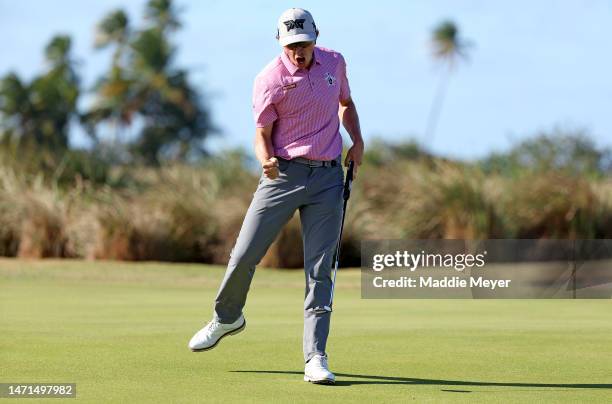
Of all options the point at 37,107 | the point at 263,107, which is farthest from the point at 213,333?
the point at 37,107

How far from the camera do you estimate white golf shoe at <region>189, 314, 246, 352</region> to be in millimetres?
8562

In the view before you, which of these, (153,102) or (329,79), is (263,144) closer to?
(329,79)

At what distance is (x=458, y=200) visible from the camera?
24516 millimetres

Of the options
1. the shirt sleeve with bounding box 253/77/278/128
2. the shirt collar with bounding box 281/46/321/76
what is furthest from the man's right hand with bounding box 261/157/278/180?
the shirt collar with bounding box 281/46/321/76

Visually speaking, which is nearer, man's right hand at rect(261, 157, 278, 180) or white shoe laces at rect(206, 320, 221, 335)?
man's right hand at rect(261, 157, 278, 180)

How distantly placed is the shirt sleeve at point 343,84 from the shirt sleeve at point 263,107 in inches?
19.9

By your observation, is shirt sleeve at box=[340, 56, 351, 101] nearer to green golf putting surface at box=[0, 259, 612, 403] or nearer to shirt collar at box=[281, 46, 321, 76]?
shirt collar at box=[281, 46, 321, 76]

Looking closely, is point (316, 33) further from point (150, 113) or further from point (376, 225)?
point (150, 113)

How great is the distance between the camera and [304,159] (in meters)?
8.09

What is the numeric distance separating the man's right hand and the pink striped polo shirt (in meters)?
0.15

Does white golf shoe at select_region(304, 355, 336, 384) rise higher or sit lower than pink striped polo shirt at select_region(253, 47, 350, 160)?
lower

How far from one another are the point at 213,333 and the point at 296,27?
7.00 ft

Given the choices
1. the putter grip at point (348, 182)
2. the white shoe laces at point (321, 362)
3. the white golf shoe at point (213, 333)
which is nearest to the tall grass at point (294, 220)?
the white golf shoe at point (213, 333)

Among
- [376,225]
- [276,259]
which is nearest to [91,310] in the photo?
[276,259]
